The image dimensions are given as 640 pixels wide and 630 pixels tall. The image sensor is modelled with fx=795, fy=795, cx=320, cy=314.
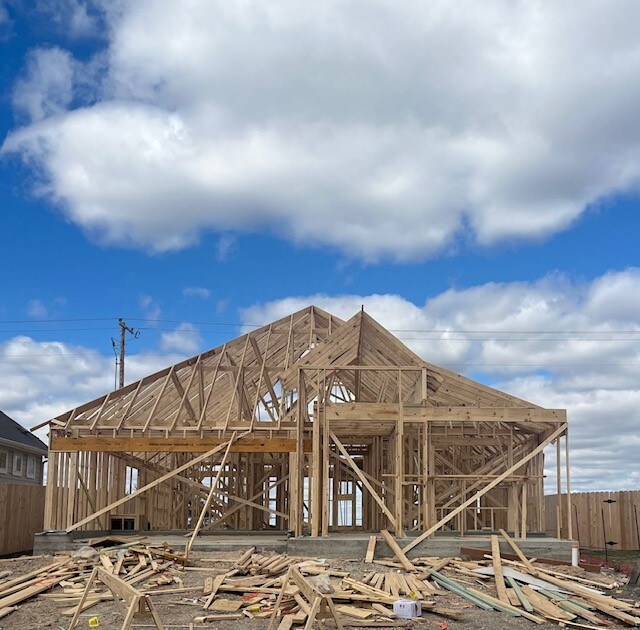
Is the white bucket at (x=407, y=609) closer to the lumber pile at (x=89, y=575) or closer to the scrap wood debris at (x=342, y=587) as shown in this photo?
the scrap wood debris at (x=342, y=587)

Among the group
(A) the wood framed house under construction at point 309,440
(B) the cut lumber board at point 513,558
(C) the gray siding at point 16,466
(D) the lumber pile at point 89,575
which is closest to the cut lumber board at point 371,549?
(A) the wood framed house under construction at point 309,440

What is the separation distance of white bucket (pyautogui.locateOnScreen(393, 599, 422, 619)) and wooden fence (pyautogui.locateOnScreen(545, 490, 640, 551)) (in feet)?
55.9

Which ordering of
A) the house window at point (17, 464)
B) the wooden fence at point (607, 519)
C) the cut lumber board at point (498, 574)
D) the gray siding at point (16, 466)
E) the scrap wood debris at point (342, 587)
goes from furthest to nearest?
the house window at point (17, 464) < the gray siding at point (16, 466) < the wooden fence at point (607, 519) < the cut lumber board at point (498, 574) < the scrap wood debris at point (342, 587)

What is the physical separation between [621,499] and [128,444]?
1850 centimetres

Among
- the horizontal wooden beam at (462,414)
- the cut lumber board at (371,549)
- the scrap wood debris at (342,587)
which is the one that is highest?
the horizontal wooden beam at (462,414)

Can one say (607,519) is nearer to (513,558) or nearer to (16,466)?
(513,558)

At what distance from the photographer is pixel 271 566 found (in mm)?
17453

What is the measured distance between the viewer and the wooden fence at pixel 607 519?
2975 cm

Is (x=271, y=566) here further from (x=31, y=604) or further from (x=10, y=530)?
(x=10, y=530)

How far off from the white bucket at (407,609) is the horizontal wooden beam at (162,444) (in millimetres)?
10993

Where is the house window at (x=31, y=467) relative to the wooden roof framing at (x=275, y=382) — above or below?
below

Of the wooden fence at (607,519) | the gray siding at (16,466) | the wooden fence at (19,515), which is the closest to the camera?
the wooden fence at (19,515)

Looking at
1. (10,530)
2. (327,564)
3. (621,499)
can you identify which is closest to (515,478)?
(327,564)

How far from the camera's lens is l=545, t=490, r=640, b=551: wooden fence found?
97.6 feet
